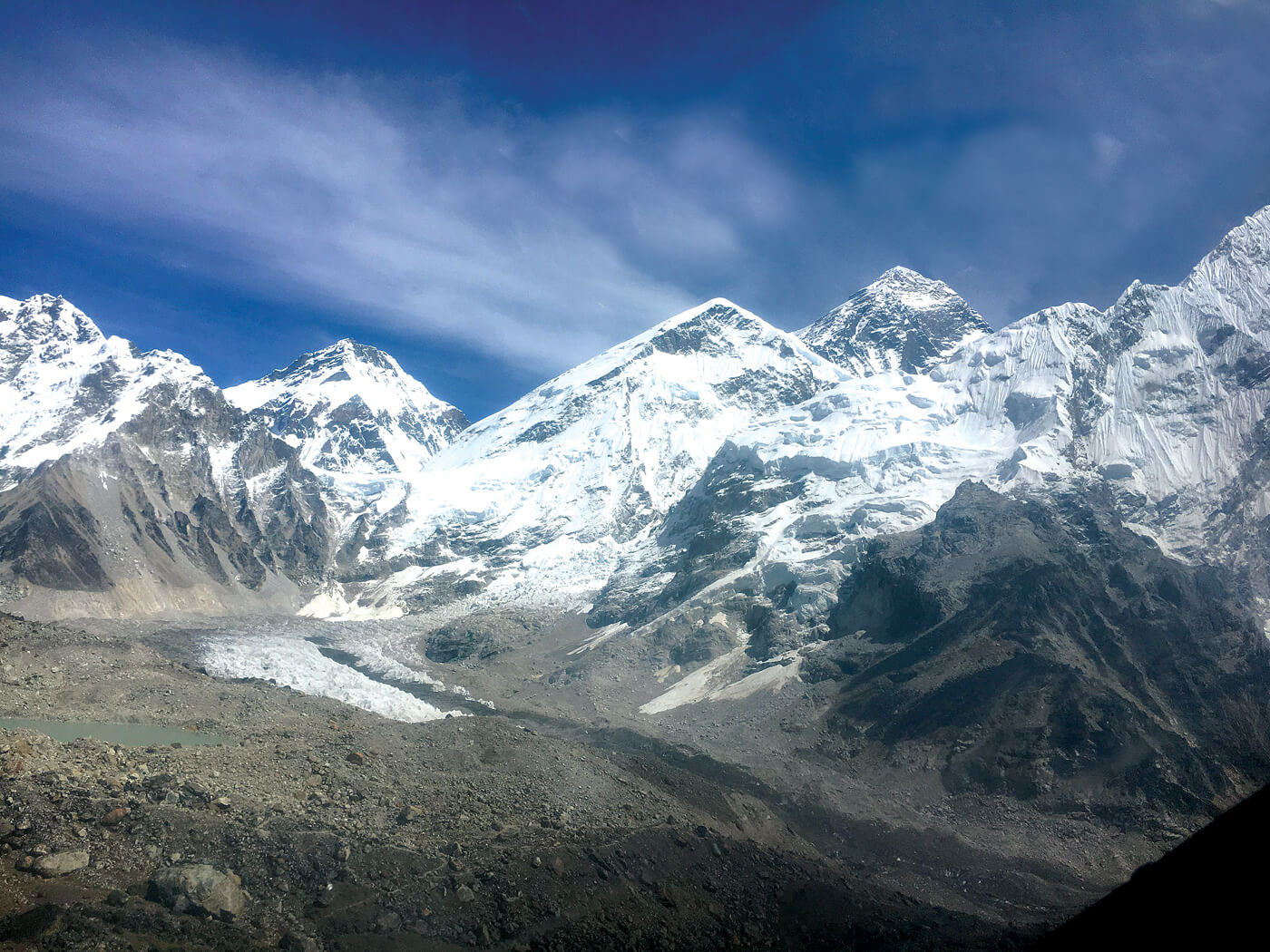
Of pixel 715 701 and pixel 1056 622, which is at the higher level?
pixel 1056 622

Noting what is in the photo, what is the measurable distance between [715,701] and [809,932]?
2550 inches

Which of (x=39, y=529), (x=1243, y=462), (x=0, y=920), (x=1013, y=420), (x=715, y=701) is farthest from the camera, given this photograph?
(x=1013, y=420)

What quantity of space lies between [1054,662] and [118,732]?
8216 centimetres

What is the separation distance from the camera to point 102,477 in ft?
573

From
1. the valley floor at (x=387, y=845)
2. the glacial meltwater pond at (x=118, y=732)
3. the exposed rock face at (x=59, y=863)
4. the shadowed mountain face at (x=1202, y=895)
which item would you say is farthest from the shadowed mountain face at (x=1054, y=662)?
the shadowed mountain face at (x=1202, y=895)

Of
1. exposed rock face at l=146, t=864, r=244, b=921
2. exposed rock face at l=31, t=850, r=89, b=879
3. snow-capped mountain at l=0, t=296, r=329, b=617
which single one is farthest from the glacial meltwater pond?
snow-capped mountain at l=0, t=296, r=329, b=617

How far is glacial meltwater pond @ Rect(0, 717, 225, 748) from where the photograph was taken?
46.9 metres

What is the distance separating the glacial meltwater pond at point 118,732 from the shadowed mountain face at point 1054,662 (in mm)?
61819

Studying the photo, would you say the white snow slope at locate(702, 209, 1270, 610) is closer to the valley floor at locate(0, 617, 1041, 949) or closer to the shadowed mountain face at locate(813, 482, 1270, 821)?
the shadowed mountain face at locate(813, 482, 1270, 821)

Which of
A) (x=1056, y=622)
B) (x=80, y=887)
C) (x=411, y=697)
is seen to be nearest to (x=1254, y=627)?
(x=1056, y=622)

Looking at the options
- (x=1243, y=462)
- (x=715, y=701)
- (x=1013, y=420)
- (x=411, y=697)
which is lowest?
(x=411, y=697)

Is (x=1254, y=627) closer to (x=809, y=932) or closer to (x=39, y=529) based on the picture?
(x=809, y=932)

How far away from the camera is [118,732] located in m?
49.2

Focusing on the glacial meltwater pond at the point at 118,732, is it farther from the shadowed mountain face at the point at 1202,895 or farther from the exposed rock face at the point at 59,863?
the shadowed mountain face at the point at 1202,895
